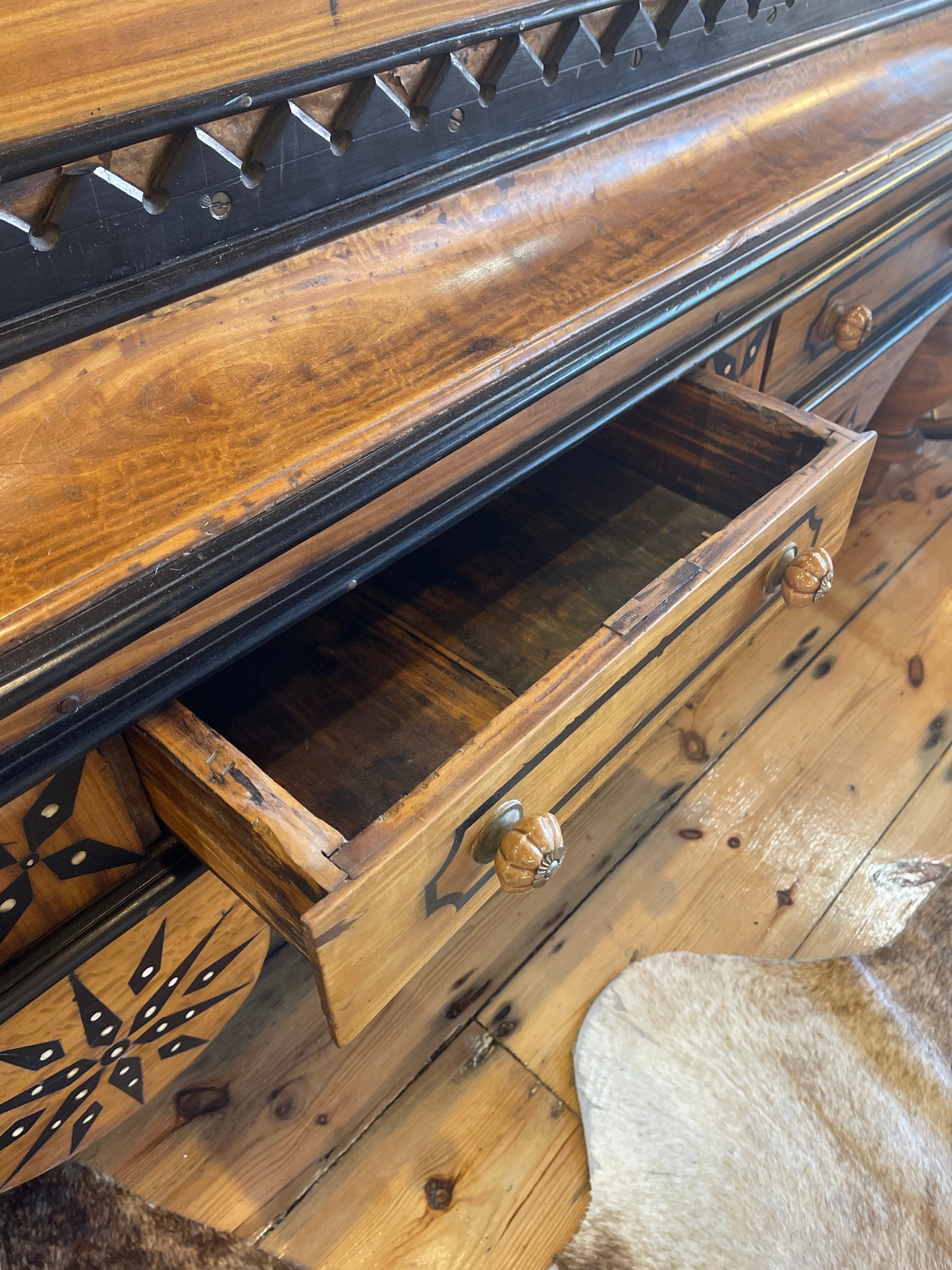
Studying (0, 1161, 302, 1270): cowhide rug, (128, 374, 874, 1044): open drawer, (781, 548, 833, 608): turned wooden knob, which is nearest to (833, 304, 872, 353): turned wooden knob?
(128, 374, 874, 1044): open drawer

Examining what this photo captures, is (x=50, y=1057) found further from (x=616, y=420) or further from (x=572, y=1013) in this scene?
(x=616, y=420)

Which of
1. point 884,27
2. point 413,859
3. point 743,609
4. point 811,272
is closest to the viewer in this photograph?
point 413,859

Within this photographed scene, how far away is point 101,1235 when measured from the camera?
2.73 ft

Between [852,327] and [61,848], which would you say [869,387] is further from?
[61,848]

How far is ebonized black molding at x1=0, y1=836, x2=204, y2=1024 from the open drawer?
2.1 inches

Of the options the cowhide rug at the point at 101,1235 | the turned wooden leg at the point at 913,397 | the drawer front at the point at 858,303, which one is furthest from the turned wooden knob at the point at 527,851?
the turned wooden leg at the point at 913,397

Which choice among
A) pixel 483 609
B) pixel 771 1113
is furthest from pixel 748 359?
pixel 771 1113

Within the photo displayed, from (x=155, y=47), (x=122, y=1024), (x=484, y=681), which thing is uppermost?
(x=155, y=47)

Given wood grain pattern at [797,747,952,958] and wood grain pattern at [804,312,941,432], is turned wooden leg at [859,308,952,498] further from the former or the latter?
wood grain pattern at [797,747,952,958]

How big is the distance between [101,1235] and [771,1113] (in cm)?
62

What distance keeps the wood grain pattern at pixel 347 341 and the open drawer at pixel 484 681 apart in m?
0.12

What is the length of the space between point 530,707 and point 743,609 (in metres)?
0.27

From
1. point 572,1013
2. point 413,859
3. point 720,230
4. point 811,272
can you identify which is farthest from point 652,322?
point 572,1013

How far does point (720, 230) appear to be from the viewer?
2.64 feet
